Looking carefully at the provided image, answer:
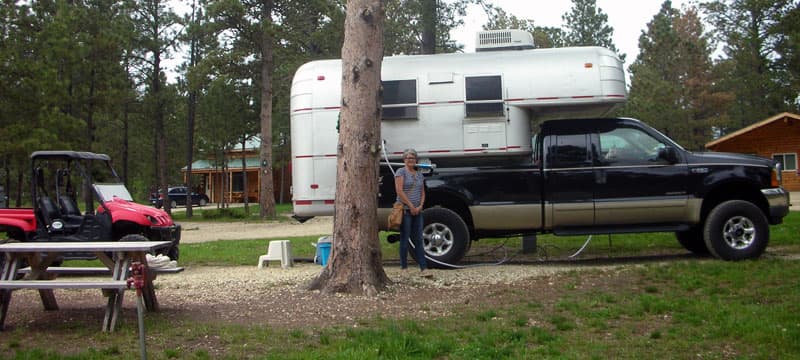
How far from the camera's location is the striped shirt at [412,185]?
9.80 metres

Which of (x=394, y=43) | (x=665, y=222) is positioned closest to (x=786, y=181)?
(x=394, y=43)

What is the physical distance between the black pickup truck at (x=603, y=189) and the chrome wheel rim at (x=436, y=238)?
0.05ft

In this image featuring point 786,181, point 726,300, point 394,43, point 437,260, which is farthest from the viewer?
point 786,181

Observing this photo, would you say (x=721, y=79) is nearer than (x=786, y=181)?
No

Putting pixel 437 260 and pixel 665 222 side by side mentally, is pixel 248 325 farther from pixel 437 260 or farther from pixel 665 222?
pixel 665 222

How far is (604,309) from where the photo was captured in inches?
274

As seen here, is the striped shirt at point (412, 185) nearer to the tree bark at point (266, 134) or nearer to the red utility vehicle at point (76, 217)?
the red utility vehicle at point (76, 217)

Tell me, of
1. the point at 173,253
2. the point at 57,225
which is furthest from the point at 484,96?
the point at 57,225

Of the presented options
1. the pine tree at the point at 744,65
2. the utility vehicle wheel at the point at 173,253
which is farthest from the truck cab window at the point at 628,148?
the pine tree at the point at 744,65

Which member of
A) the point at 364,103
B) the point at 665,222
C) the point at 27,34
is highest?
the point at 27,34

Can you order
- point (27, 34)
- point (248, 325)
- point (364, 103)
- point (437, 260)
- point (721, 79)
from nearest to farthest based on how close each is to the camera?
point (248, 325) → point (364, 103) → point (437, 260) → point (27, 34) → point (721, 79)

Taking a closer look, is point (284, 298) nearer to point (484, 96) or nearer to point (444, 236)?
point (444, 236)

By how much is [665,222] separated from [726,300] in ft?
11.1

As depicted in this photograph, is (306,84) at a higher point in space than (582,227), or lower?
higher
